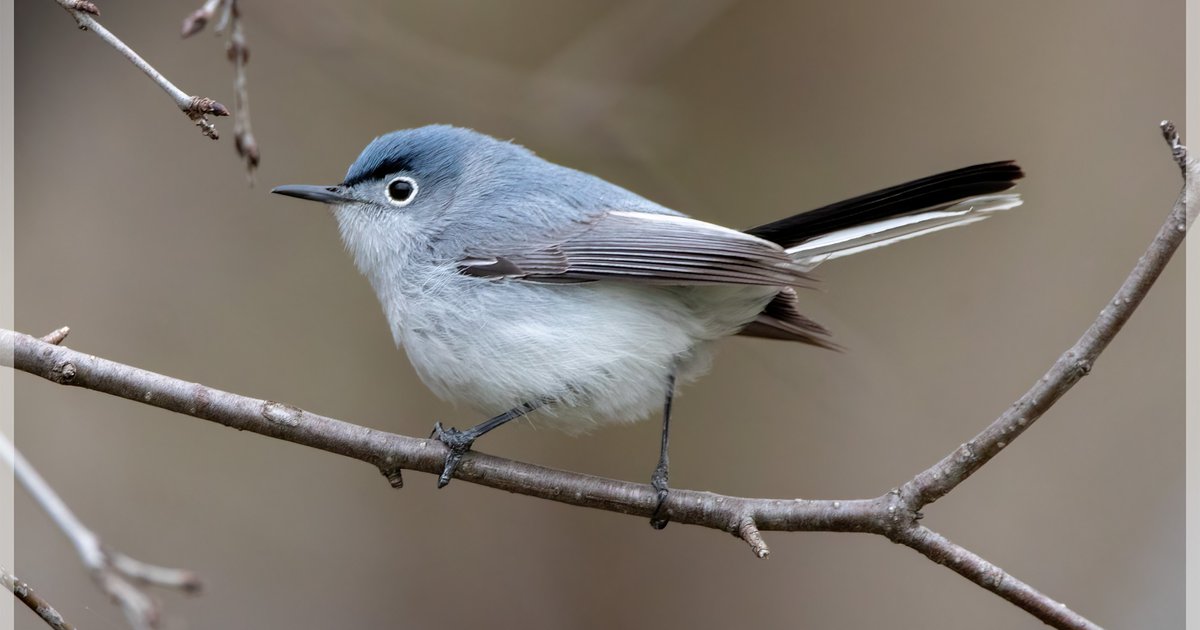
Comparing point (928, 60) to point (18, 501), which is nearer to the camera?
point (18, 501)

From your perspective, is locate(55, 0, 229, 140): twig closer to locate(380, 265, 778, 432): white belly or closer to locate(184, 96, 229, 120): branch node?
locate(184, 96, 229, 120): branch node

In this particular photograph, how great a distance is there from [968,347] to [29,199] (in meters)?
4.21

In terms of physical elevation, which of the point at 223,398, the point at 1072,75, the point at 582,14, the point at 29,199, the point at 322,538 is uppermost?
the point at 582,14

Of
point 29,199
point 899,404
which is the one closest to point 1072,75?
point 899,404

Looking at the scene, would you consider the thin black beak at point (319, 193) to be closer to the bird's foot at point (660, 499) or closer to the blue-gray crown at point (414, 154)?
the blue-gray crown at point (414, 154)

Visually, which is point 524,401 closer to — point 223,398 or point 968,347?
point 223,398

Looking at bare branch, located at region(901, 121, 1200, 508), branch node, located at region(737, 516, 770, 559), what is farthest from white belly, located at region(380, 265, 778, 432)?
bare branch, located at region(901, 121, 1200, 508)

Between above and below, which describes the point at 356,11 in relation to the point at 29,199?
above

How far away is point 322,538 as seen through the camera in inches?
173

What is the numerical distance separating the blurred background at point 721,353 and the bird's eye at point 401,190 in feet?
2.78

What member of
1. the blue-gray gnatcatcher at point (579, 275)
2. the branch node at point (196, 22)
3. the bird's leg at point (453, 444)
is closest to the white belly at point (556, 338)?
the blue-gray gnatcatcher at point (579, 275)

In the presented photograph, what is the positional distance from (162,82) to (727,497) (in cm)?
162

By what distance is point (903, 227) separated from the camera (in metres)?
2.66

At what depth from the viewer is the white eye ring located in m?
3.29
